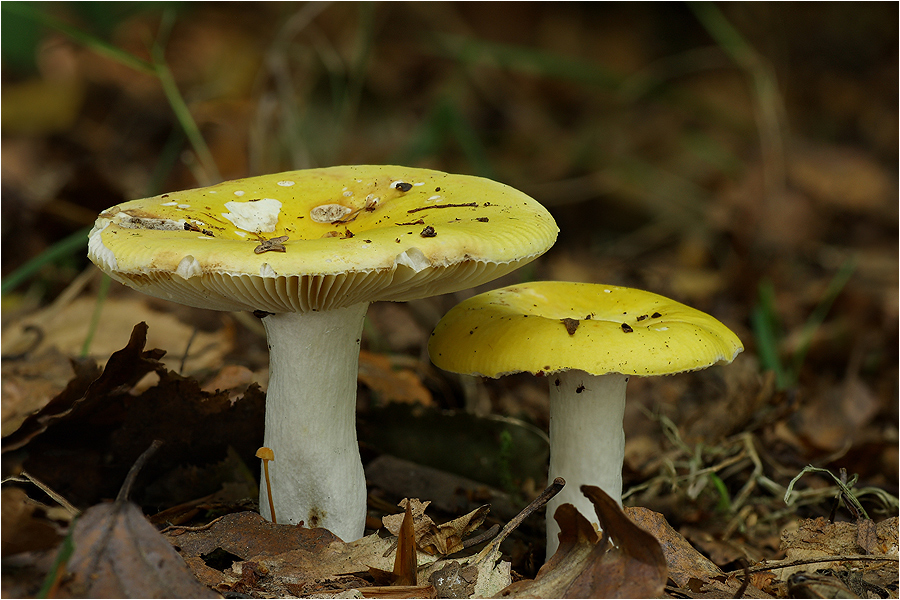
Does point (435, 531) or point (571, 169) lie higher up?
point (571, 169)

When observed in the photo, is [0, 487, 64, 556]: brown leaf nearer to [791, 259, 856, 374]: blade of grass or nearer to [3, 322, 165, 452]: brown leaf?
[3, 322, 165, 452]: brown leaf

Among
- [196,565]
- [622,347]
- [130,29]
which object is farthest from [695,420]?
[130,29]

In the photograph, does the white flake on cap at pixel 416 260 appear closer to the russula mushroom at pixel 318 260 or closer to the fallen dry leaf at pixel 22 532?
the russula mushroom at pixel 318 260

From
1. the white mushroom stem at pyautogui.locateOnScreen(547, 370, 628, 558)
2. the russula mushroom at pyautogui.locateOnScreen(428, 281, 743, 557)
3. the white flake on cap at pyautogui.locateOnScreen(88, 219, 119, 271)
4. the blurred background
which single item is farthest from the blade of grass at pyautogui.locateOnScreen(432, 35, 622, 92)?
the white flake on cap at pyautogui.locateOnScreen(88, 219, 119, 271)

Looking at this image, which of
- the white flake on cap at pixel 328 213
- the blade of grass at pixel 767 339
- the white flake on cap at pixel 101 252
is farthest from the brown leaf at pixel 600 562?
the blade of grass at pixel 767 339

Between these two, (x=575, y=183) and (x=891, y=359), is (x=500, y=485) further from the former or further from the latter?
(x=575, y=183)

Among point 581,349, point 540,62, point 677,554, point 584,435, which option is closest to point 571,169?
point 540,62

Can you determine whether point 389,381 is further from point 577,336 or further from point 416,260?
point 416,260
